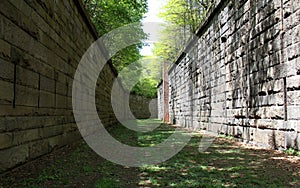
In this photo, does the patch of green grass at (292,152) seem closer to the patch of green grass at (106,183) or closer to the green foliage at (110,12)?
the patch of green grass at (106,183)

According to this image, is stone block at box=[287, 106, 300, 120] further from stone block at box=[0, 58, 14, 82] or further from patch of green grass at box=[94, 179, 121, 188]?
stone block at box=[0, 58, 14, 82]

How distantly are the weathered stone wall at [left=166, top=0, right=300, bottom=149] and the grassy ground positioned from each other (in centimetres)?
79

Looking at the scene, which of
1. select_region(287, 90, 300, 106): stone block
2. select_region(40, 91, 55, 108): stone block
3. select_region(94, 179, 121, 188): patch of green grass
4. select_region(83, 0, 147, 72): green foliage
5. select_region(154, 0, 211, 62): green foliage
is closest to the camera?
select_region(94, 179, 121, 188): patch of green grass

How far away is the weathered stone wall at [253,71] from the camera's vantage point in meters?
4.83

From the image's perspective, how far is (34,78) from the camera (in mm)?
4141

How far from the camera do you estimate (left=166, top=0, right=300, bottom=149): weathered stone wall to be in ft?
15.9

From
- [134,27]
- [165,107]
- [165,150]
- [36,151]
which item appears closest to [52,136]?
[36,151]

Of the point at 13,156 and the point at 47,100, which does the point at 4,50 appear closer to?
the point at 13,156

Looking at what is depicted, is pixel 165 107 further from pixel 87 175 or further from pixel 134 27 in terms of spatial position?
pixel 87 175

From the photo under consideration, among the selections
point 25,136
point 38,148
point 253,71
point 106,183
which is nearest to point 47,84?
point 38,148

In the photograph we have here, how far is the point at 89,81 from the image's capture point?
9.12 meters

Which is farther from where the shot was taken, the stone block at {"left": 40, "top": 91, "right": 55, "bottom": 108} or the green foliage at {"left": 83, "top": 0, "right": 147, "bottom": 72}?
the green foliage at {"left": 83, "top": 0, "right": 147, "bottom": 72}

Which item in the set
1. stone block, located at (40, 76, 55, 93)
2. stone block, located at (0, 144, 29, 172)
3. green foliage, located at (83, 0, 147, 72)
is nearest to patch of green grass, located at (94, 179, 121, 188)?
stone block, located at (0, 144, 29, 172)

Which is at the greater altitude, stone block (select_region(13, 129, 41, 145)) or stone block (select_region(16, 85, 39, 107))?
stone block (select_region(16, 85, 39, 107))
